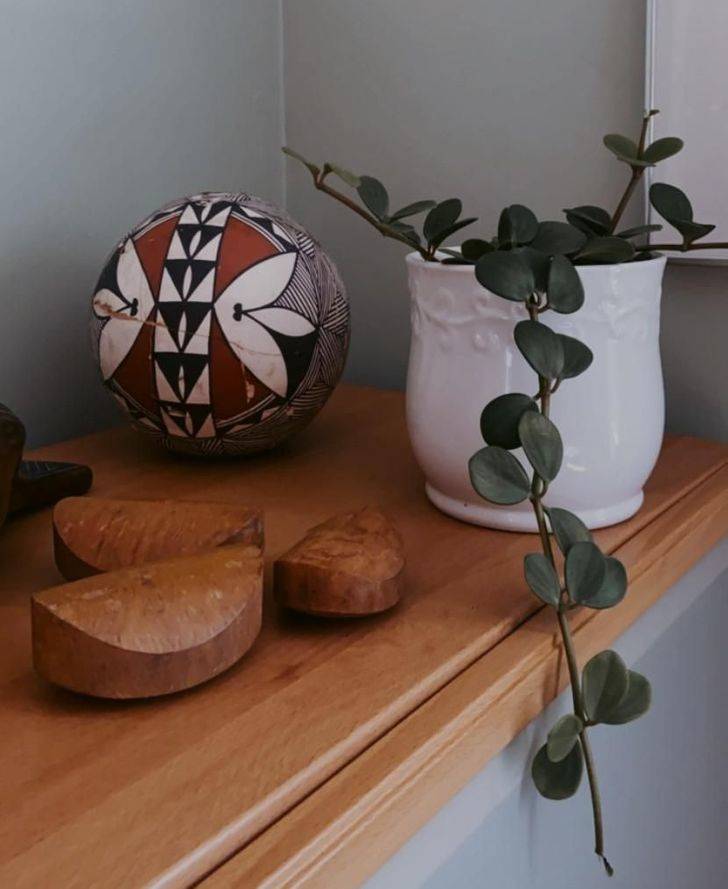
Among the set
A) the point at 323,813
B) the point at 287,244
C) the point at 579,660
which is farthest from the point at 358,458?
the point at 323,813

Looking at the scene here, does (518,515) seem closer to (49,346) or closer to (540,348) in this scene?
(540,348)

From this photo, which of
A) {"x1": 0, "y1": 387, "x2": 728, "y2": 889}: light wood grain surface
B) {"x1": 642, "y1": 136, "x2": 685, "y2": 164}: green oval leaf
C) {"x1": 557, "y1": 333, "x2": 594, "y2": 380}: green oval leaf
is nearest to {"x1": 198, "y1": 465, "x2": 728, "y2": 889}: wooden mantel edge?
{"x1": 0, "y1": 387, "x2": 728, "y2": 889}: light wood grain surface

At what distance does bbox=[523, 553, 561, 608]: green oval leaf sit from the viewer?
44 cm

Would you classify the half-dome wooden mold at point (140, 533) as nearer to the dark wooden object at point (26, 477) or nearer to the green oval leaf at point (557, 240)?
the dark wooden object at point (26, 477)

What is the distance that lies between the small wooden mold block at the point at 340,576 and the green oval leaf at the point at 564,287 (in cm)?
14

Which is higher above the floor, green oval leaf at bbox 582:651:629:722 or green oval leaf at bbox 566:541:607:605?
green oval leaf at bbox 566:541:607:605

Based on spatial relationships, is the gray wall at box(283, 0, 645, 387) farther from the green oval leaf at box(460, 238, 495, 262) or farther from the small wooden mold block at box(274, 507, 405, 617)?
the small wooden mold block at box(274, 507, 405, 617)

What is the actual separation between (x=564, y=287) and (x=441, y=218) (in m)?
0.11

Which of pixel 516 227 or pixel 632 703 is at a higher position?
pixel 516 227

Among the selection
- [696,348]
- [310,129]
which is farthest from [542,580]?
[310,129]

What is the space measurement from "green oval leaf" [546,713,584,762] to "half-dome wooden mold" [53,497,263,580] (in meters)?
0.16

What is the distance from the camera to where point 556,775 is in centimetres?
43

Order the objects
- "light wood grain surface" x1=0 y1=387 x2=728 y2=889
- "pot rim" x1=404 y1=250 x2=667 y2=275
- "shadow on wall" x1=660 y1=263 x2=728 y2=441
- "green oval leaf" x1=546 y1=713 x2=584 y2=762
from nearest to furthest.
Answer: "light wood grain surface" x1=0 y1=387 x2=728 y2=889 → "green oval leaf" x1=546 y1=713 x2=584 y2=762 → "pot rim" x1=404 y1=250 x2=667 y2=275 → "shadow on wall" x1=660 y1=263 x2=728 y2=441

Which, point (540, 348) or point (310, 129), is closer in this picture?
point (540, 348)
